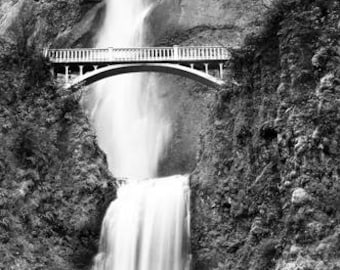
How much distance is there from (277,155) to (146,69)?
996 centimetres

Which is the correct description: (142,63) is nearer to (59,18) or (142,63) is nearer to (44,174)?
(44,174)

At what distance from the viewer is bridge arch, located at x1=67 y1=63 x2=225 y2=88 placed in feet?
80.8

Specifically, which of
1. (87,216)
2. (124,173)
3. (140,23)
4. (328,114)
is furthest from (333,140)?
(140,23)

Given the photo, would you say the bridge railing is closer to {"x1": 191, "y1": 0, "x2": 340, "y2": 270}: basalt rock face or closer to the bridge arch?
the bridge arch

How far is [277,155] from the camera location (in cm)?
1800

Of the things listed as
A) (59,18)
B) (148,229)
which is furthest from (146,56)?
(59,18)

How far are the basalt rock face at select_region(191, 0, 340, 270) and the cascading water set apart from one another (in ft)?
3.32

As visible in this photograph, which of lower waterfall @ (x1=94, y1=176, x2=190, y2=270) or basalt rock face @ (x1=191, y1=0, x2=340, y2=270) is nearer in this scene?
basalt rock face @ (x1=191, y1=0, x2=340, y2=270)

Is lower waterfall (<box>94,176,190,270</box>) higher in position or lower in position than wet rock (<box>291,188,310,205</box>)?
lower

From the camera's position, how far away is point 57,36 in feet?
119

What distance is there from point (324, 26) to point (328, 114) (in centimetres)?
360

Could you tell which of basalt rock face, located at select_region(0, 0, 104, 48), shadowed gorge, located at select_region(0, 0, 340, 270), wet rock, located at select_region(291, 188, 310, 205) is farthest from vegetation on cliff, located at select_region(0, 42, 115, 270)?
basalt rock face, located at select_region(0, 0, 104, 48)

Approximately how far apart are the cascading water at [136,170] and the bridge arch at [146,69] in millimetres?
4840

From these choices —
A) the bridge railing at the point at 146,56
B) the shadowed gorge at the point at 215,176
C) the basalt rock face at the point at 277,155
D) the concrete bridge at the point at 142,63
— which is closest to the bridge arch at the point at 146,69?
the concrete bridge at the point at 142,63
